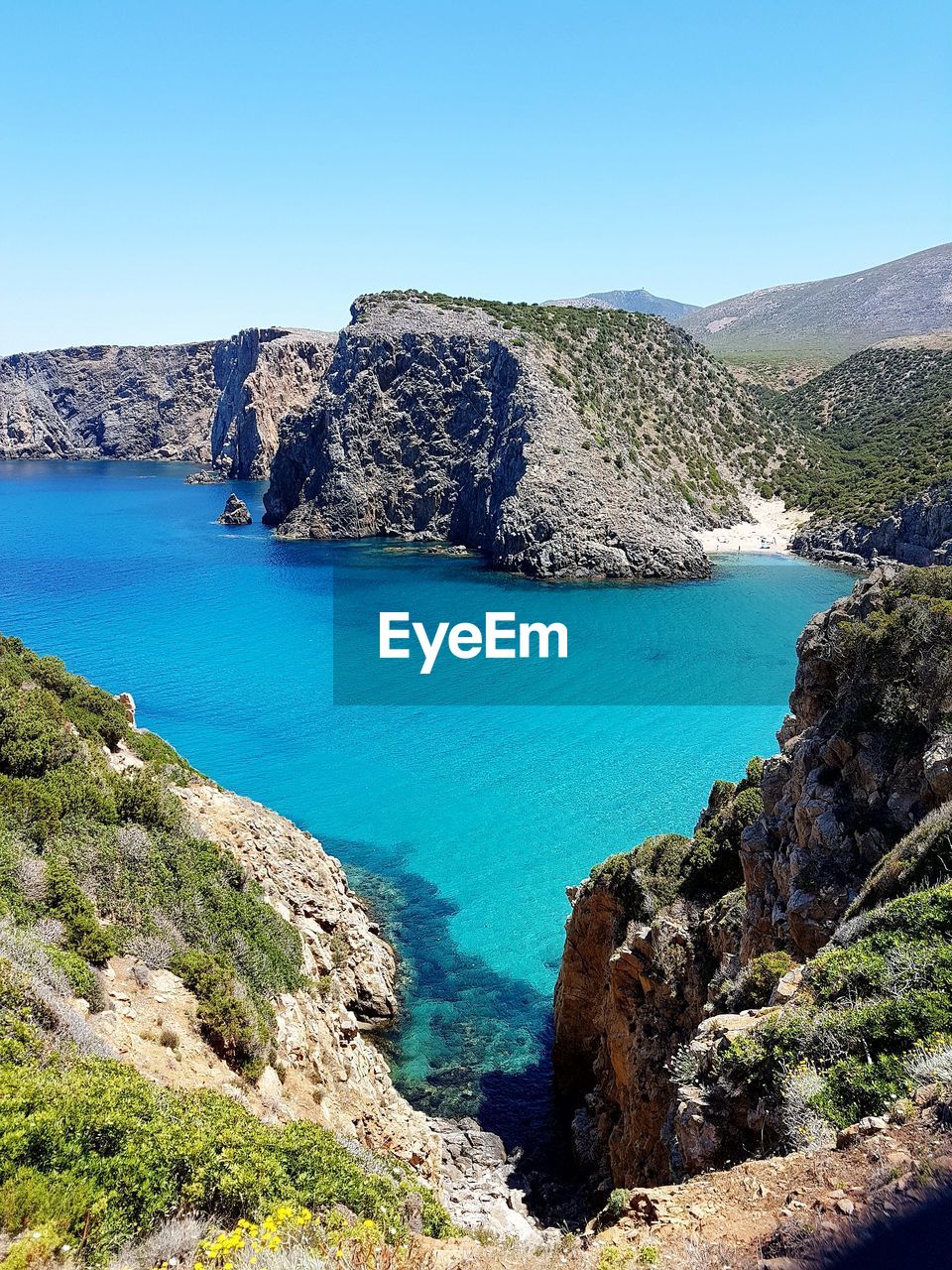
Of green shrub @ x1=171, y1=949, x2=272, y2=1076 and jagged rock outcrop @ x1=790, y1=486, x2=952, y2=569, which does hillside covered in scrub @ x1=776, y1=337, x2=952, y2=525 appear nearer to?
jagged rock outcrop @ x1=790, y1=486, x2=952, y2=569

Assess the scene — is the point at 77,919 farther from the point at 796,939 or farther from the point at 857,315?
the point at 857,315

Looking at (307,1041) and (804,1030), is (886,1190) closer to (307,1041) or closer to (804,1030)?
(804,1030)

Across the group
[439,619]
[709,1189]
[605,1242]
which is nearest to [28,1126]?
[605,1242]

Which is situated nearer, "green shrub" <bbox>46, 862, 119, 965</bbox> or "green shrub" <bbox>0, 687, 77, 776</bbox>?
"green shrub" <bbox>46, 862, 119, 965</bbox>

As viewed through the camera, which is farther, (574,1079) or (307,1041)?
(574,1079)

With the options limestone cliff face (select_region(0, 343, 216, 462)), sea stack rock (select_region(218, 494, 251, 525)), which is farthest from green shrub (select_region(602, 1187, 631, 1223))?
limestone cliff face (select_region(0, 343, 216, 462))
